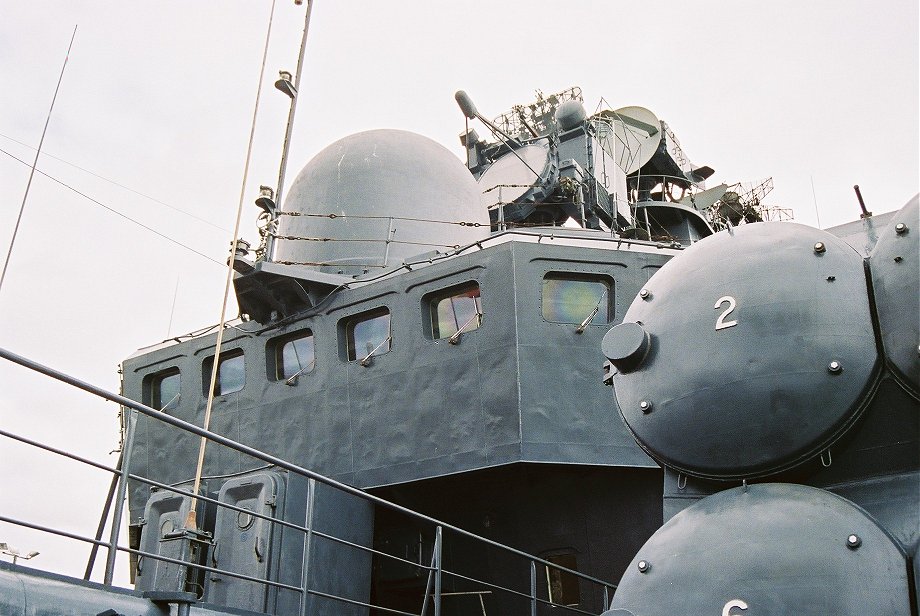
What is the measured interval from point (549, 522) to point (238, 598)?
3.21 m

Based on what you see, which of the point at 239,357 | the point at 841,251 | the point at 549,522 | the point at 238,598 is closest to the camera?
the point at 841,251

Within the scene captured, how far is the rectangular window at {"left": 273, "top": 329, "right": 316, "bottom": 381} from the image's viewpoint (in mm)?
10930

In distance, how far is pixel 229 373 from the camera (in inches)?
456

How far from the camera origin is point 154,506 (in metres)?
10.0

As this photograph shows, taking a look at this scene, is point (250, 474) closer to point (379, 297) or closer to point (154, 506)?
point (154, 506)

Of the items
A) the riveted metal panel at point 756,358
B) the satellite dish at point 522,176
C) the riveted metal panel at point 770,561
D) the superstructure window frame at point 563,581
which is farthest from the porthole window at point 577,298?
the satellite dish at point 522,176

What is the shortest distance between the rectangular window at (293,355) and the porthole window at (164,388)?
5.84 ft

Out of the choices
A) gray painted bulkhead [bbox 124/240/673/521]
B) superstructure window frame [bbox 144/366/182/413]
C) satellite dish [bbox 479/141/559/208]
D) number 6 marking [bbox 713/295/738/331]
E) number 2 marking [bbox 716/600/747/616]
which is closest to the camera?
number 2 marking [bbox 716/600/747/616]

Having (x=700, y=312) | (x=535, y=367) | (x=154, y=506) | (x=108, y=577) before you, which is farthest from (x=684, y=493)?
(x=154, y=506)

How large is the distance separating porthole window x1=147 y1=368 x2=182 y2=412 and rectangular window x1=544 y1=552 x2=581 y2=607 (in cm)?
542

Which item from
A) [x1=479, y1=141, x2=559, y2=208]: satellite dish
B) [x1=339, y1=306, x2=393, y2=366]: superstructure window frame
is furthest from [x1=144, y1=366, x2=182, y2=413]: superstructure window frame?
[x1=479, y1=141, x2=559, y2=208]: satellite dish

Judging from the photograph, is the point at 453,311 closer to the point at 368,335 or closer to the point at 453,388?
the point at 453,388

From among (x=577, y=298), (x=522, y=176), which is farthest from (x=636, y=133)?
(x=577, y=298)

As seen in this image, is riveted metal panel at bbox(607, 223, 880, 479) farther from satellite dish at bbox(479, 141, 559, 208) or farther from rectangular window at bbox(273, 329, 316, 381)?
satellite dish at bbox(479, 141, 559, 208)
